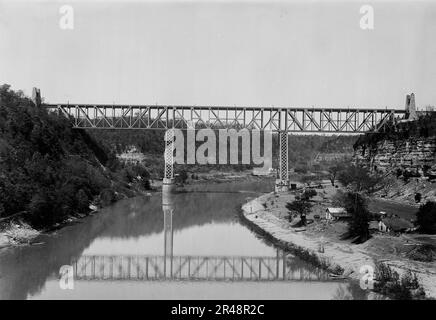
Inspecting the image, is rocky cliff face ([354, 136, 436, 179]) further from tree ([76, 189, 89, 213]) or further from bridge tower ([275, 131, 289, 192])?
tree ([76, 189, 89, 213])

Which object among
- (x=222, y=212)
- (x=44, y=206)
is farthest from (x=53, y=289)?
(x=222, y=212)

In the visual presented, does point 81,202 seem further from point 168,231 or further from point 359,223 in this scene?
point 359,223

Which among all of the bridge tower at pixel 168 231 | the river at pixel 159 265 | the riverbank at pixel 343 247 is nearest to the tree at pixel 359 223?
the riverbank at pixel 343 247

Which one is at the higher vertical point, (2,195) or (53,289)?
(2,195)

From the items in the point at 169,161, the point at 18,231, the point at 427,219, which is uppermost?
the point at 169,161

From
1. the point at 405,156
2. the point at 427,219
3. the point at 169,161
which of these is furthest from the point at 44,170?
the point at 405,156
